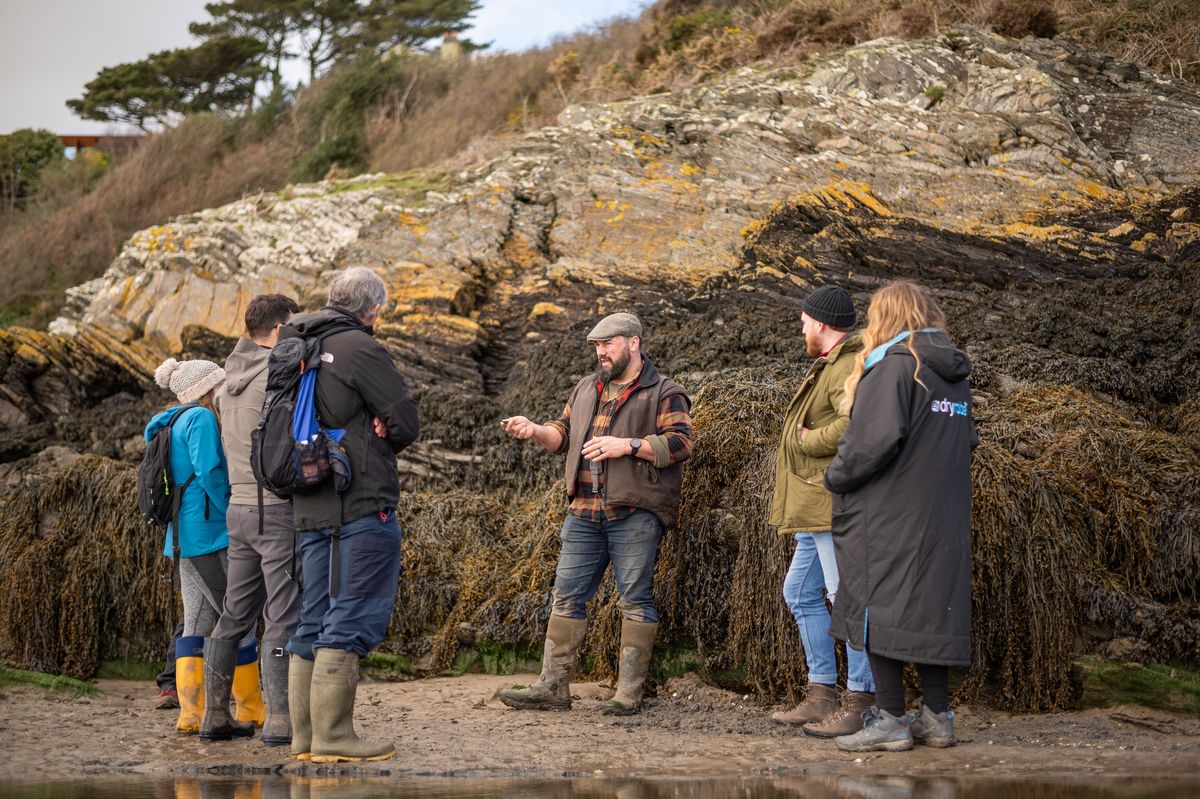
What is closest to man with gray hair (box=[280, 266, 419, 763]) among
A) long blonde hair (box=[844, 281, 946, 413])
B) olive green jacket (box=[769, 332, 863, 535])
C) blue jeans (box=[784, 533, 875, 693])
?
olive green jacket (box=[769, 332, 863, 535])

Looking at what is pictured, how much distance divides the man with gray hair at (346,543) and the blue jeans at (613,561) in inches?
50.1

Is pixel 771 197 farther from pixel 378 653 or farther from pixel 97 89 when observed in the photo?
pixel 97 89

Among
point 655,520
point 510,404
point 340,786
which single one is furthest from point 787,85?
point 340,786

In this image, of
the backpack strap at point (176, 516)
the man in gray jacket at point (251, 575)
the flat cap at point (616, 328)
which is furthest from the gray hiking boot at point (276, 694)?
the flat cap at point (616, 328)

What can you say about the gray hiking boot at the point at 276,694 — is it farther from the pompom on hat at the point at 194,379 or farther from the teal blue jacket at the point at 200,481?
the pompom on hat at the point at 194,379

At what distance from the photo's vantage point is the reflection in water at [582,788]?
13.1 ft

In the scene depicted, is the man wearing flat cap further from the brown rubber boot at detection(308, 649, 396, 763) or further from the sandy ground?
the brown rubber boot at detection(308, 649, 396, 763)

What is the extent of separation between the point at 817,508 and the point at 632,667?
148 cm

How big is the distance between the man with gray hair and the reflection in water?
336 millimetres

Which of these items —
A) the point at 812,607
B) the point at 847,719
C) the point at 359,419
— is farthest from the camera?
the point at 812,607

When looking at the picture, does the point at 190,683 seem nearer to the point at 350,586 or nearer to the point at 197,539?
the point at 197,539

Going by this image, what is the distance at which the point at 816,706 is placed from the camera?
18.2 ft

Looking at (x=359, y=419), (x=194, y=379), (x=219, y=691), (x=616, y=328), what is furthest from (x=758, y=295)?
(x=219, y=691)

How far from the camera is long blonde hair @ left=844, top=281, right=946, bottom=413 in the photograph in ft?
16.9
